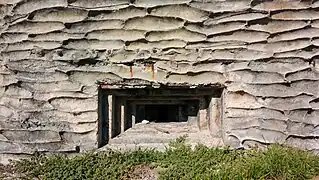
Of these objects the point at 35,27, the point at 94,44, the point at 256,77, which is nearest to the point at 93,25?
the point at 94,44

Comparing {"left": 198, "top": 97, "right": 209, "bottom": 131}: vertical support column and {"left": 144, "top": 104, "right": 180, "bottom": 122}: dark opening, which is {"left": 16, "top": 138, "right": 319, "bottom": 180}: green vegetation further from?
{"left": 144, "top": 104, "right": 180, "bottom": 122}: dark opening

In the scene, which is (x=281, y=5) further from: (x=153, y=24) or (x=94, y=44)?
(x=94, y=44)

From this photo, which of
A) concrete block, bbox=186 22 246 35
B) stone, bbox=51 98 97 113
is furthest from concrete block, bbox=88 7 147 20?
stone, bbox=51 98 97 113

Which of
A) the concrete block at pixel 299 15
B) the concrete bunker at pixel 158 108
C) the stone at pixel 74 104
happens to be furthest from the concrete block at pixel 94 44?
the concrete block at pixel 299 15

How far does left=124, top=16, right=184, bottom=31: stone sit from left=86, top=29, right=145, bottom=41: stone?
0.14ft

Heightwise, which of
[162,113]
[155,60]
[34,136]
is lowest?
[34,136]

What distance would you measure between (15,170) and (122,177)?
0.91m

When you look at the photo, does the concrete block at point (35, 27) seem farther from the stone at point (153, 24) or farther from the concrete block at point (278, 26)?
the concrete block at point (278, 26)

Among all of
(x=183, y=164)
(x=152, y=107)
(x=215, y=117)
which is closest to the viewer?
(x=183, y=164)

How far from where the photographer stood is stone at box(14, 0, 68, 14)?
3.95 metres

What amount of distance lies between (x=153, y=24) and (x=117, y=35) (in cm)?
31

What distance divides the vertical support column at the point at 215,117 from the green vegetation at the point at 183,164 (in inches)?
9.1

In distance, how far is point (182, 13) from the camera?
3986 mm

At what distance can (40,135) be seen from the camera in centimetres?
414
